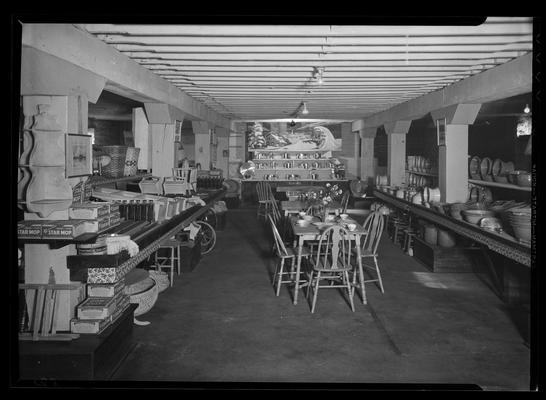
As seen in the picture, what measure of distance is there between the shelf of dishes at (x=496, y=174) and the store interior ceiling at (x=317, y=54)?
1495 mm

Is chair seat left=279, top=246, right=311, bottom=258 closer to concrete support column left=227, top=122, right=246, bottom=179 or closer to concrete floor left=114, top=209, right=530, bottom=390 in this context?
concrete floor left=114, top=209, right=530, bottom=390

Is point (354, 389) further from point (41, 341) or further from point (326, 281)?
point (326, 281)

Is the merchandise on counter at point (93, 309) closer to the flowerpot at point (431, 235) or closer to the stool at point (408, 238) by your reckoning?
the flowerpot at point (431, 235)

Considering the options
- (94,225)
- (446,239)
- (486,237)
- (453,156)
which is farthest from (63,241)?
(453,156)

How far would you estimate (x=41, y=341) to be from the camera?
3736mm

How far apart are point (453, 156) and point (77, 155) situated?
19.1 ft

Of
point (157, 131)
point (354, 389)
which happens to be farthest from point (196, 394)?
point (157, 131)

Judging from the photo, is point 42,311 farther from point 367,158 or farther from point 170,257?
point 367,158

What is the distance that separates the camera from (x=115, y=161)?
6.03m

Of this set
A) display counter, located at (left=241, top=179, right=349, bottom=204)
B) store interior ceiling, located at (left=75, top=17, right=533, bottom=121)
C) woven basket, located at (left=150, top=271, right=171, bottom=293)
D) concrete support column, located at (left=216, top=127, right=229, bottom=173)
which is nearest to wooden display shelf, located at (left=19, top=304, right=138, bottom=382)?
woven basket, located at (left=150, top=271, right=171, bottom=293)

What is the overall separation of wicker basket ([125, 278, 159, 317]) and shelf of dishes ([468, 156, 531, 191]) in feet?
15.7

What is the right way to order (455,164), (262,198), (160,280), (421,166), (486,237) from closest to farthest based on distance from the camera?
(486,237) < (160,280) < (455,164) < (421,166) < (262,198)

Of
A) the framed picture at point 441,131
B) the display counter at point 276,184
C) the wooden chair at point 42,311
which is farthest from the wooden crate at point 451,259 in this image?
the display counter at point 276,184

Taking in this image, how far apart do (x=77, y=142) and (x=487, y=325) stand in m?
4.18
